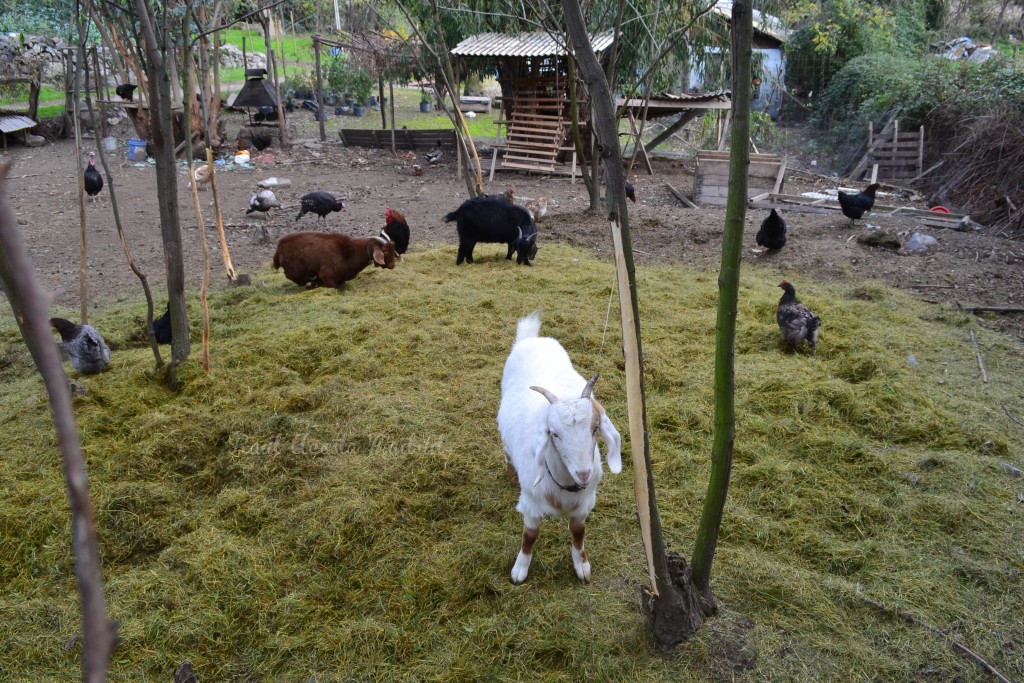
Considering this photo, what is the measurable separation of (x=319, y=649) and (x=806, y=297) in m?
6.36

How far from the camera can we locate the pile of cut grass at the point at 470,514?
9.72ft

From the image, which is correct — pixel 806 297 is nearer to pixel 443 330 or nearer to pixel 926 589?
pixel 443 330

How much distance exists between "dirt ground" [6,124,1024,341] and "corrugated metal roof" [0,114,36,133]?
37.8 inches

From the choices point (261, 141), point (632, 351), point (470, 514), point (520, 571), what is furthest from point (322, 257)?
point (261, 141)

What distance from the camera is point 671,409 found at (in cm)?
499

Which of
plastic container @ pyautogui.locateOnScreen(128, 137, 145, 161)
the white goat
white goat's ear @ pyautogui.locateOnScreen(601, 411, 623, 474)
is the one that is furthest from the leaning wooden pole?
plastic container @ pyautogui.locateOnScreen(128, 137, 145, 161)

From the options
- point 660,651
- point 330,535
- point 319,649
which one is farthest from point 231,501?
point 660,651

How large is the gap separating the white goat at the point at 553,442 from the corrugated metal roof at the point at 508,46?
12.3 meters

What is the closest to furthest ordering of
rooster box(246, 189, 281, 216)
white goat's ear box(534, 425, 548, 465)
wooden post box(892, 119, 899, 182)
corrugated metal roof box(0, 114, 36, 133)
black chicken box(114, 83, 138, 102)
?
1. white goat's ear box(534, 425, 548, 465)
2. rooster box(246, 189, 281, 216)
3. wooden post box(892, 119, 899, 182)
4. black chicken box(114, 83, 138, 102)
5. corrugated metal roof box(0, 114, 36, 133)

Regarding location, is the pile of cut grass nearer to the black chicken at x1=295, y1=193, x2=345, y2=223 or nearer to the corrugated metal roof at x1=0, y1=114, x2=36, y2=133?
the black chicken at x1=295, y1=193, x2=345, y2=223

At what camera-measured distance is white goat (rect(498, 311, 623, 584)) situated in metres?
2.81

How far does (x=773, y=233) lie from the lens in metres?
9.06

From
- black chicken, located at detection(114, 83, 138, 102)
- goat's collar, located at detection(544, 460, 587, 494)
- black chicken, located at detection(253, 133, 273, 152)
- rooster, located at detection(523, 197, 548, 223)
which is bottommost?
goat's collar, located at detection(544, 460, 587, 494)

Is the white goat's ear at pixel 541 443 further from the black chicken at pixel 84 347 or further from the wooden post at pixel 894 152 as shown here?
the wooden post at pixel 894 152
